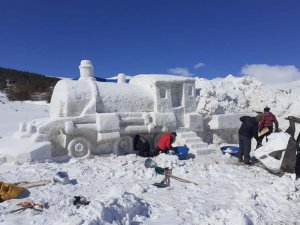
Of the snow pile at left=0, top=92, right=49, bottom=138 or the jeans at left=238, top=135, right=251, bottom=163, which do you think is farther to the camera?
the snow pile at left=0, top=92, right=49, bottom=138

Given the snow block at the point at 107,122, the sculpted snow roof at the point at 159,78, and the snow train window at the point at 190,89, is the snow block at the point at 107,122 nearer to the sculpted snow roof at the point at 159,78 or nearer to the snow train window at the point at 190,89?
the sculpted snow roof at the point at 159,78

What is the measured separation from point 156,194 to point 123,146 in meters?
3.53

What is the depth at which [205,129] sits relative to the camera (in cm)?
1093

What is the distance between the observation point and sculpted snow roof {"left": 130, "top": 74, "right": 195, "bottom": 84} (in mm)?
10211

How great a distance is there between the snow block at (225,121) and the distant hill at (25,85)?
819 inches

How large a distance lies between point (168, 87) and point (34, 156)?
4.42 metres

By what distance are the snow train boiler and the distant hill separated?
2043 centimetres

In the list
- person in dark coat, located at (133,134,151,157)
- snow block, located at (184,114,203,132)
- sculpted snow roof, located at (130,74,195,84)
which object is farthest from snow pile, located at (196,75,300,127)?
person in dark coat, located at (133,134,151,157)

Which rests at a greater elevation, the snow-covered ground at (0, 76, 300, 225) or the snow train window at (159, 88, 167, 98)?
the snow train window at (159, 88, 167, 98)

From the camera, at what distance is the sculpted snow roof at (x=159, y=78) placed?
10.2m

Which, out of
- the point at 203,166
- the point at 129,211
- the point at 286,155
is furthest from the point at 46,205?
the point at 286,155

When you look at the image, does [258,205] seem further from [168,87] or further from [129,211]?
[168,87]

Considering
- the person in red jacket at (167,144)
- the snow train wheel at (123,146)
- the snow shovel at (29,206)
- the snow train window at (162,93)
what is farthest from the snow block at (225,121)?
the snow shovel at (29,206)

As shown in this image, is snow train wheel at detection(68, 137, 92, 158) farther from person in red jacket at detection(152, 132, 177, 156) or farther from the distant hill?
the distant hill
